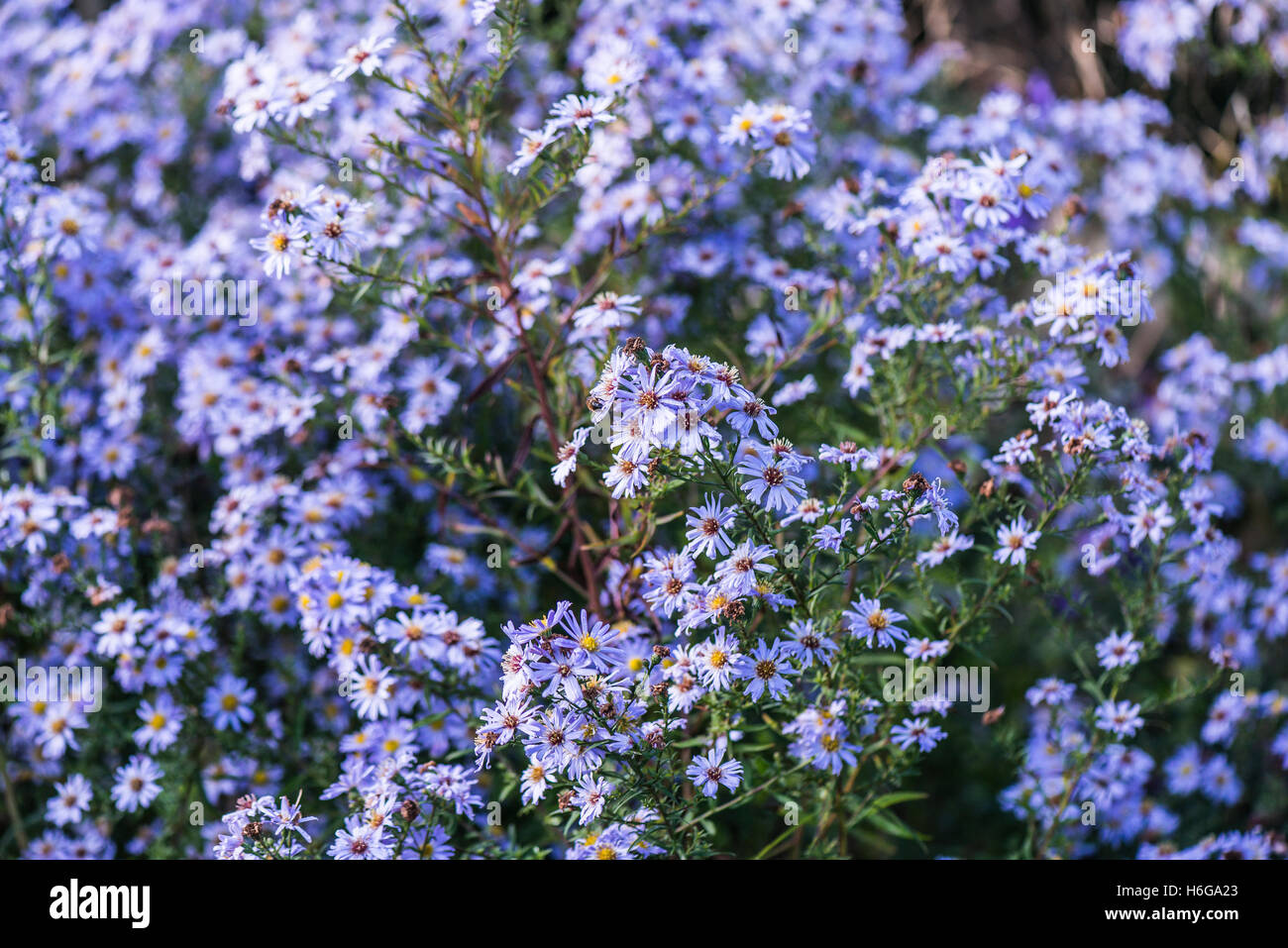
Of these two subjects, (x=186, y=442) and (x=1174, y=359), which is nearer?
(x=186, y=442)

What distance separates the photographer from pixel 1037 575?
7.68 feet

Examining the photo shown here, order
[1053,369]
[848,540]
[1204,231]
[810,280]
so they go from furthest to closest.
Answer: [1204,231]
[810,280]
[1053,369]
[848,540]

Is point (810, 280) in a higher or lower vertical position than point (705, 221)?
lower

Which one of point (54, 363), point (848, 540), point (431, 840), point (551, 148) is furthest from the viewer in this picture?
point (54, 363)

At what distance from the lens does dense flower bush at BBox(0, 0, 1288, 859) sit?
1930 mm

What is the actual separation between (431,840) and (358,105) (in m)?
2.04

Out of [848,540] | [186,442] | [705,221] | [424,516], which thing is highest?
[705,221]

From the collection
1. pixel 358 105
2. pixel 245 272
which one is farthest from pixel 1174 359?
pixel 245 272

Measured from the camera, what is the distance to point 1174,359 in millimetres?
3348

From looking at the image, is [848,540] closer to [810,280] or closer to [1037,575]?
[1037,575]

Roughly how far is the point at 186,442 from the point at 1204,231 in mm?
3584

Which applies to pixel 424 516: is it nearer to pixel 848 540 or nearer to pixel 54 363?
pixel 54 363

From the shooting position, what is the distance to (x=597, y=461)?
2863 mm

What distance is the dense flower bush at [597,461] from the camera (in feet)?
6.33
